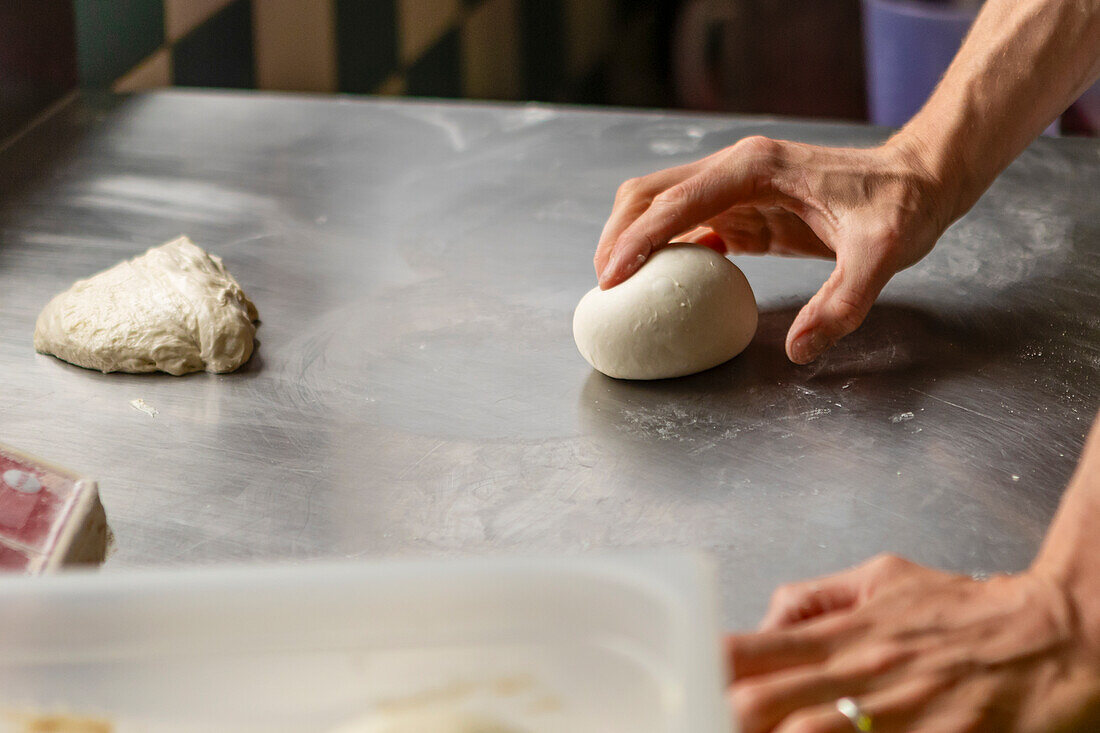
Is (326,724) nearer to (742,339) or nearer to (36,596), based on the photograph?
(36,596)

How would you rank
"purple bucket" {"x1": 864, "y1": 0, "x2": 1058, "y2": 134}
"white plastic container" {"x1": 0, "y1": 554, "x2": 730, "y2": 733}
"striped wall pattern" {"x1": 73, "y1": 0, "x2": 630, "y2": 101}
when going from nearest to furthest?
"white plastic container" {"x1": 0, "y1": 554, "x2": 730, "y2": 733}
"striped wall pattern" {"x1": 73, "y1": 0, "x2": 630, "y2": 101}
"purple bucket" {"x1": 864, "y1": 0, "x2": 1058, "y2": 134}

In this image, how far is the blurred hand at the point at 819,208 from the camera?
1084 millimetres

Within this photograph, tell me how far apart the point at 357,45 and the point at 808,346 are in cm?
169

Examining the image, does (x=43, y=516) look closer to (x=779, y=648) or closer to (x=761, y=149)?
(x=779, y=648)

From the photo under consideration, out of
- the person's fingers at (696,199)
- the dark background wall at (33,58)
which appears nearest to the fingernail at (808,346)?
the person's fingers at (696,199)

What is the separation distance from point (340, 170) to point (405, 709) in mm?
1179

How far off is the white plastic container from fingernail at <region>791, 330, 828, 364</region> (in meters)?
0.62

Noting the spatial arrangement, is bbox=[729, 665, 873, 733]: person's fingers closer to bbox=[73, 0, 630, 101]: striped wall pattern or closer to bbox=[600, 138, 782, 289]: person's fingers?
bbox=[600, 138, 782, 289]: person's fingers

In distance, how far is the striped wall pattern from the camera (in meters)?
1.81

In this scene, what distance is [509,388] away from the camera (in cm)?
109

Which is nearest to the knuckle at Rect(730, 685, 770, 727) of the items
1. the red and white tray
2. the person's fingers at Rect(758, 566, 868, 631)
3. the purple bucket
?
the person's fingers at Rect(758, 566, 868, 631)

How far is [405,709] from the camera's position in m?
0.52

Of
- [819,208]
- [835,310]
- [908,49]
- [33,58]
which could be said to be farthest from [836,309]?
[908,49]

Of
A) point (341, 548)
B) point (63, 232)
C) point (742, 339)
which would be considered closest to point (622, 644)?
point (341, 548)
